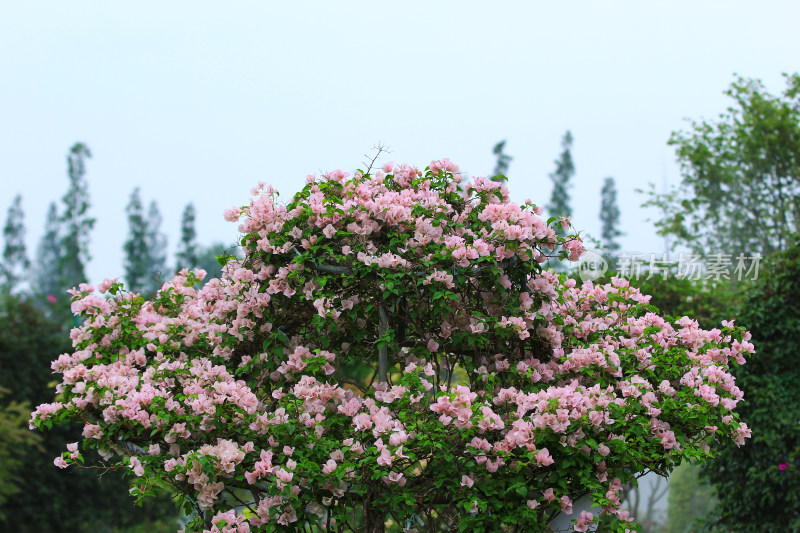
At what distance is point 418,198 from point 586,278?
237 centimetres

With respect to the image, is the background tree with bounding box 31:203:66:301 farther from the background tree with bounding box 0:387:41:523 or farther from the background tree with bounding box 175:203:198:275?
the background tree with bounding box 0:387:41:523

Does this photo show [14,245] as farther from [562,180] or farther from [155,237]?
[562,180]

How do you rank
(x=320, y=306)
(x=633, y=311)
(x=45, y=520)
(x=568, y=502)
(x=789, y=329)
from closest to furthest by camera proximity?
1. (x=568, y=502)
2. (x=320, y=306)
3. (x=633, y=311)
4. (x=789, y=329)
5. (x=45, y=520)

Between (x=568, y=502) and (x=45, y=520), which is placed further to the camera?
(x=45, y=520)

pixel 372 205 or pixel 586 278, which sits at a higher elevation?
pixel 586 278

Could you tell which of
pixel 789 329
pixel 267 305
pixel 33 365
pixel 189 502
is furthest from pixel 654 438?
pixel 33 365

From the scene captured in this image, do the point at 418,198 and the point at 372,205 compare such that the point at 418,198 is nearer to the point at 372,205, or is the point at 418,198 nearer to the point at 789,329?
the point at 372,205

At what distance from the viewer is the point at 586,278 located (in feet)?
18.3

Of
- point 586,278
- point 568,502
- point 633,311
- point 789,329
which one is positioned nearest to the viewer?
point 568,502

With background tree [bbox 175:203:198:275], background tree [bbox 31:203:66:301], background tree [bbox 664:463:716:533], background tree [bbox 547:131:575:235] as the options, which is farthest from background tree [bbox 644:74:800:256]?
background tree [bbox 31:203:66:301]

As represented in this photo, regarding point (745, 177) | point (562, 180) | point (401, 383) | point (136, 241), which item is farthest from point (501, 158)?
point (401, 383)

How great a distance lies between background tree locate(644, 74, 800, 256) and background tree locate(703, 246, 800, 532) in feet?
27.5

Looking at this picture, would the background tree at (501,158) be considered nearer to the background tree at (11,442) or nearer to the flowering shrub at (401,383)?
the background tree at (11,442)

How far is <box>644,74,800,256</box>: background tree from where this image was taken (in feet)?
48.0
